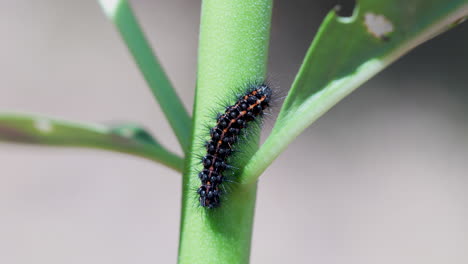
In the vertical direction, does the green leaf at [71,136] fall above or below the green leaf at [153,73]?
below

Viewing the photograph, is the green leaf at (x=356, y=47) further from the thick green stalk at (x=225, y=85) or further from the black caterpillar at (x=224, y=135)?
the black caterpillar at (x=224, y=135)

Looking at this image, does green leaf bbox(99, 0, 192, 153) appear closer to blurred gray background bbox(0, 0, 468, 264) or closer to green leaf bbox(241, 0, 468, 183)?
green leaf bbox(241, 0, 468, 183)

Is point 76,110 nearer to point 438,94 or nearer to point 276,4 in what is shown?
point 276,4

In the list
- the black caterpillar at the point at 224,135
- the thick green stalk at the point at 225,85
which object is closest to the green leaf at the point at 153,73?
the thick green stalk at the point at 225,85

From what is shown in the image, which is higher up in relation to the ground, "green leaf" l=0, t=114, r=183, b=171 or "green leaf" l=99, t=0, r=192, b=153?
"green leaf" l=99, t=0, r=192, b=153

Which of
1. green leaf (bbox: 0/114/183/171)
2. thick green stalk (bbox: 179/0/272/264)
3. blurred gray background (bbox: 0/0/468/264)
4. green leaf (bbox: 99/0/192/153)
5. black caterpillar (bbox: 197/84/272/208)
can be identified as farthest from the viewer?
blurred gray background (bbox: 0/0/468/264)

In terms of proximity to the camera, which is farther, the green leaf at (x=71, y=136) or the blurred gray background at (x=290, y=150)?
the blurred gray background at (x=290, y=150)

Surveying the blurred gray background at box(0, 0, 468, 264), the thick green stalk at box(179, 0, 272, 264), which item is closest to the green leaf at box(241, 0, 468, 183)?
the thick green stalk at box(179, 0, 272, 264)

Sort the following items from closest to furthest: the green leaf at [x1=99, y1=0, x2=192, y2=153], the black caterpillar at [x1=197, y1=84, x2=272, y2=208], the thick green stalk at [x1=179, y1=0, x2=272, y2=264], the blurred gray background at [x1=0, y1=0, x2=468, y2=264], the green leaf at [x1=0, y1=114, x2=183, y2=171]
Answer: the thick green stalk at [x1=179, y1=0, x2=272, y2=264]
the green leaf at [x1=99, y1=0, x2=192, y2=153]
the green leaf at [x1=0, y1=114, x2=183, y2=171]
the black caterpillar at [x1=197, y1=84, x2=272, y2=208]
the blurred gray background at [x1=0, y1=0, x2=468, y2=264]
